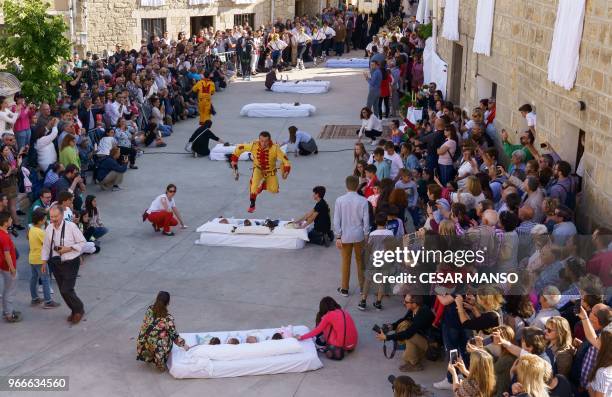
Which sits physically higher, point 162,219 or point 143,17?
point 143,17

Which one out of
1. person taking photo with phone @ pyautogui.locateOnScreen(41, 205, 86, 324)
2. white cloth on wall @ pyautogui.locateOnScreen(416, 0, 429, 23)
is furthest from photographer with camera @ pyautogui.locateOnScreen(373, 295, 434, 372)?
white cloth on wall @ pyautogui.locateOnScreen(416, 0, 429, 23)

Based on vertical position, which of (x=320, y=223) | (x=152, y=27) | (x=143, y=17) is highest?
(x=143, y=17)

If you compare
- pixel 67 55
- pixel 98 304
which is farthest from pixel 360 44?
pixel 98 304

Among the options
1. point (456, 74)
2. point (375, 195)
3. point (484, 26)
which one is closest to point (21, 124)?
point (375, 195)

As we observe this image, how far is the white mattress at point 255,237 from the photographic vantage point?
13773mm

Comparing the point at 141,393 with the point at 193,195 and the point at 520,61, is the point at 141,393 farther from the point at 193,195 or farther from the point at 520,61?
the point at 520,61

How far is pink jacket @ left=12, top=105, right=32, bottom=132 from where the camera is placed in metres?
16.0

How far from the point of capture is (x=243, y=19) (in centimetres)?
3700

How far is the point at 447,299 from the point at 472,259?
0.85 m

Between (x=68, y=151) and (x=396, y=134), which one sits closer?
(x=68, y=151)

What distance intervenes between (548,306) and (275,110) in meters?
16.3

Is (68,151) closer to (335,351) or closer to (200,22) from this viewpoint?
(335,351)

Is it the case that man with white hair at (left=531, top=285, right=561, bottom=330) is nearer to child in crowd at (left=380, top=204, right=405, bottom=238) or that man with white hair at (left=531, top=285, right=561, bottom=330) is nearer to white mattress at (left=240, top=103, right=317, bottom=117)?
child in crowd at (left=380, top=204, right=405, bottom=238)

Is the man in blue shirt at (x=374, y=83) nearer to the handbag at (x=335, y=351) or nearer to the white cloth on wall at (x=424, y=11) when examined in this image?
the white cloth on wall at (x=424, y=11)
